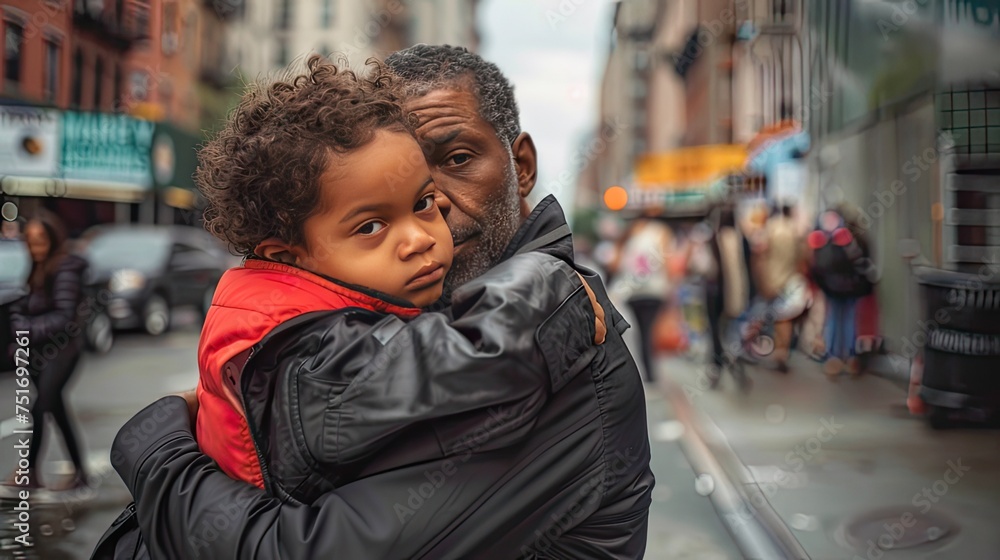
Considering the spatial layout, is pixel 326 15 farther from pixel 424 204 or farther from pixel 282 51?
pixel 424 204

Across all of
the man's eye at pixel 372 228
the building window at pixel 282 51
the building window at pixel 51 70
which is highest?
the building window at pixel 282 51

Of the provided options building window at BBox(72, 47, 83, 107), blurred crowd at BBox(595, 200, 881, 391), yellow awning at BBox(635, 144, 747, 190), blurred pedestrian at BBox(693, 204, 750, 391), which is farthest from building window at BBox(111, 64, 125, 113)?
yellow awning at BBox(635, 144, 747, 190)

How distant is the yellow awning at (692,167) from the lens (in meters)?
28.8

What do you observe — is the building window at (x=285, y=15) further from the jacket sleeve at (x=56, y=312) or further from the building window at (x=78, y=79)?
the jacket sleeve at (x=56, y=312)

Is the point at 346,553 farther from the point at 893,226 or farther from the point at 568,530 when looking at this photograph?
the point at 893,226

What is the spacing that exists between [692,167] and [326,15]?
60.5 feet

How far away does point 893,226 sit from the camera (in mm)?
12008

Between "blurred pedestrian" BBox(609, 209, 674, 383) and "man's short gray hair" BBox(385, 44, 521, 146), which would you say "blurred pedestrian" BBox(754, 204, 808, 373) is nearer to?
"blurred pedestrian" BBox(609, 209, 674, 383)

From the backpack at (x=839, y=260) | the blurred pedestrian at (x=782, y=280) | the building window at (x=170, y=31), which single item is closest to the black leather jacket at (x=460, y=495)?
the backpack at (x=839, y=260)

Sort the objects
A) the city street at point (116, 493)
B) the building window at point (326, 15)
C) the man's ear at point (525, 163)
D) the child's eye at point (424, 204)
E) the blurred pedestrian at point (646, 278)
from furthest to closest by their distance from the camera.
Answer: the building window at point (326, 15) < the blurred pedestrian at point (646, 278) < the city street at point (116, 493) < the man's ear at point (525, 163) < the child's eye at point (424, 204)

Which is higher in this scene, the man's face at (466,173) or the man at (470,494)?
the man's face at (466,173)

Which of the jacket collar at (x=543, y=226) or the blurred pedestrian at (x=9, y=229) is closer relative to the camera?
the jacket collar at (x=543, y=226)

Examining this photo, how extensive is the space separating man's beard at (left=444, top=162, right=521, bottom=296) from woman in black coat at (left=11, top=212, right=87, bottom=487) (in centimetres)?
435

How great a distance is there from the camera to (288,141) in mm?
1271
